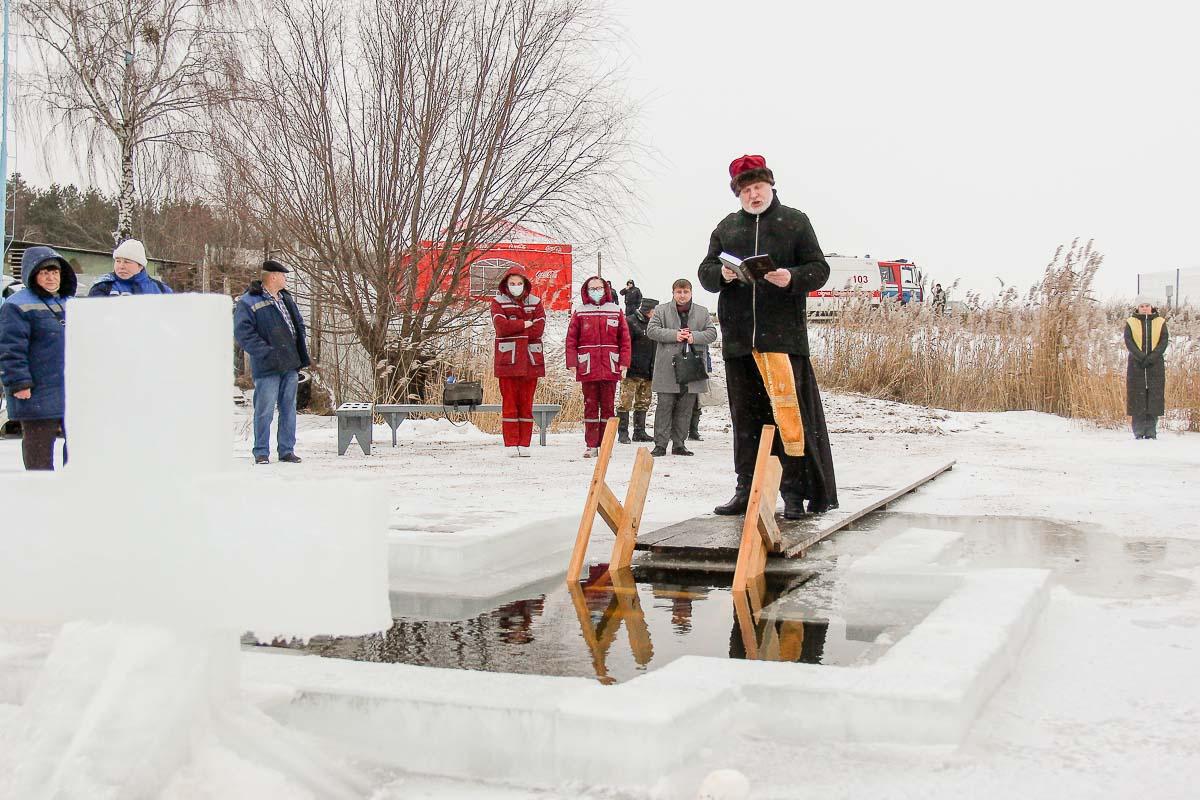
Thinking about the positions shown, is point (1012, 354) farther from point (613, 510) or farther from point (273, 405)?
point (613, 510)

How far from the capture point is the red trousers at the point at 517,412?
34.6 ft

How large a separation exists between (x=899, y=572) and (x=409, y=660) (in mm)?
1715

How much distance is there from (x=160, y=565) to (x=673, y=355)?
865 centimetres

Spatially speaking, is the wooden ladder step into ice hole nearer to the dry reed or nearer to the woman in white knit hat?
the woman in white knit hat

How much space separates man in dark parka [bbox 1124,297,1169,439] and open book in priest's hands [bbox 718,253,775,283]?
29.9 ft

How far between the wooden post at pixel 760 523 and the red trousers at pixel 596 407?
19.2 ft

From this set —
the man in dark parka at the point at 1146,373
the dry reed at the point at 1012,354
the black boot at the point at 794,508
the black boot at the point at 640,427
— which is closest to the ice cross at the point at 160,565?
the black boot at the point at 794,508

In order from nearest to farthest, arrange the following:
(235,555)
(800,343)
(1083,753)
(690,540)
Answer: (235,555) → (1083,753) → (690,540) → (800,343)

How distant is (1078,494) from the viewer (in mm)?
7297

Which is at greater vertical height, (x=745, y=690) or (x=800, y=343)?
(x=800, y=343)

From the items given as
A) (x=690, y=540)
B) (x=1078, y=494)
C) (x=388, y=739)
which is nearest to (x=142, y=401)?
(x=388, y=739)

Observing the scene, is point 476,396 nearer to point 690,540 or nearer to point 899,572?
point 690,540

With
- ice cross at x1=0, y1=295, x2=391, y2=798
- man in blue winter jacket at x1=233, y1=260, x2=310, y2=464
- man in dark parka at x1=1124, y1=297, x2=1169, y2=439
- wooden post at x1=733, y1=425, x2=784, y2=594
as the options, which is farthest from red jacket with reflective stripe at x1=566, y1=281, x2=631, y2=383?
ice cross at x1=0, y1=295, x2=391, y2=798

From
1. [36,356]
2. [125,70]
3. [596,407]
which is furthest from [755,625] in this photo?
[125,70]
